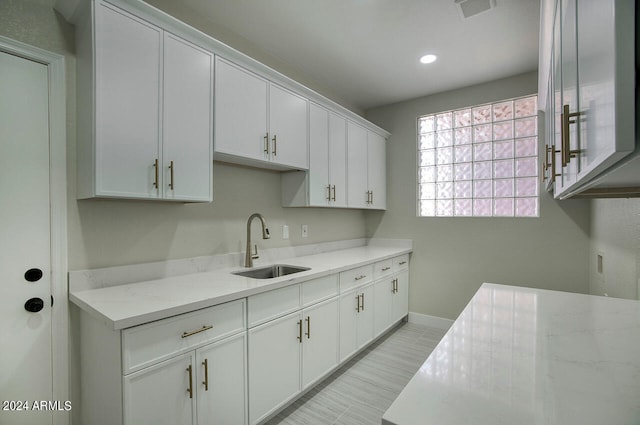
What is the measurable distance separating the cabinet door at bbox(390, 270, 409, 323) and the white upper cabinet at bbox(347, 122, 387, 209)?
92 centimetres

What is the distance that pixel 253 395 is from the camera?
1.72 m

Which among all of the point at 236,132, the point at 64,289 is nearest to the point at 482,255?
the point at 236,132

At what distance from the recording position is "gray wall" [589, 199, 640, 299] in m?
1.53

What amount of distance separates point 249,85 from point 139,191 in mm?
1074

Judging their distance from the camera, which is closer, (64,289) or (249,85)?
(64,289)

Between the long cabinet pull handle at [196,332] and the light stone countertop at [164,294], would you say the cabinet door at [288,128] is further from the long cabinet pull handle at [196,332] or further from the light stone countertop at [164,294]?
the long cabinet pull handle at [196,332]

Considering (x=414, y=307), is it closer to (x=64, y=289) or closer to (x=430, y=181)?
(x=430, y=181)

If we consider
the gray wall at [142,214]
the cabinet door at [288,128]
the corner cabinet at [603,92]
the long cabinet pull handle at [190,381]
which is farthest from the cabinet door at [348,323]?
the corner cabinet at [603,92]

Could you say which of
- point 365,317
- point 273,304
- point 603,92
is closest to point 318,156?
point 273,304

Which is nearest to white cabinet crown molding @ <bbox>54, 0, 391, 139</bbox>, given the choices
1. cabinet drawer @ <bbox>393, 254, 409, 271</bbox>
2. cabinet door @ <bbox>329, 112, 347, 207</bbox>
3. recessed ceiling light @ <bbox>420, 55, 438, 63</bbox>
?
cabinet door @ <bbox>329, 112, 347, 207</bbox>

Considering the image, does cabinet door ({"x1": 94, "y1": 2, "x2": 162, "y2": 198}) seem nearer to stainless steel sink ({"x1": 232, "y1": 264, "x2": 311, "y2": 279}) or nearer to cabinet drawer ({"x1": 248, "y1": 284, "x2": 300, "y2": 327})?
cabinet drawer ({"x1": 248, "y1": 284, "x2": 300, "y2": 327})

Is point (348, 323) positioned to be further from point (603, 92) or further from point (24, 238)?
point (603, 92)

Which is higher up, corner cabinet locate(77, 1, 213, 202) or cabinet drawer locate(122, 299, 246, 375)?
corner cabinet locate(77, 1, 213, 202)

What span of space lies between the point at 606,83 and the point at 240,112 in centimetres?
198
